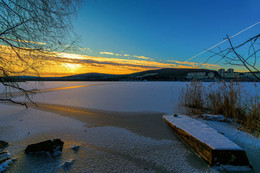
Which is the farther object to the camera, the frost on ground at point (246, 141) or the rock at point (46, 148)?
the rock at point (46, 148)

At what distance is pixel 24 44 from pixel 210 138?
9.58 ft

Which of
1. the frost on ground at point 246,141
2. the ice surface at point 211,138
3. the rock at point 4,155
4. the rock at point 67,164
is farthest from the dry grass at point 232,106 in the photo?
the rock at point 4,155

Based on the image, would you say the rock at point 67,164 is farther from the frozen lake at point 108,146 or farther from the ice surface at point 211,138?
the ice surface at point 211,138

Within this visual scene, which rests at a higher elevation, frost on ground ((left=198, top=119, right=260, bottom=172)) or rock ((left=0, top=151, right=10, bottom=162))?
frost on ground ((left=198, top=119, right=260, bottom=172))

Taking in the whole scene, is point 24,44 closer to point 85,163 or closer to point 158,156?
point 85,163

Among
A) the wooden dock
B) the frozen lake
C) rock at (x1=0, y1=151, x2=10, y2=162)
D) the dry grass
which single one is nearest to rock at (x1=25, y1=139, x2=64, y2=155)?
the frozen lake

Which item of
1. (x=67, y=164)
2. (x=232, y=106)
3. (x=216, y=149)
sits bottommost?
(x=67, y=164)

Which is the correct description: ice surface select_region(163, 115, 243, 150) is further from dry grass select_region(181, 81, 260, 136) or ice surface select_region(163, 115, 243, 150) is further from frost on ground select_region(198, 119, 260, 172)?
dry grass select_region(181, 81, 260, 136)

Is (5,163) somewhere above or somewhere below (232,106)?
below

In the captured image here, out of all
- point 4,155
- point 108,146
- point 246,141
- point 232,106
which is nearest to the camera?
point 4,155

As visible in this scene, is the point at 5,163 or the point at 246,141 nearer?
the point at 5,163

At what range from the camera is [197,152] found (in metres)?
1.99

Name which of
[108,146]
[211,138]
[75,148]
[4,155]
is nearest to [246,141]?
[211,138]

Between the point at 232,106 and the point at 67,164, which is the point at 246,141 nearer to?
the point at 232,106
